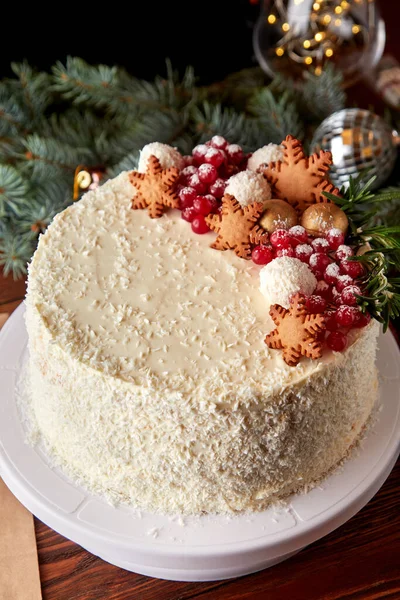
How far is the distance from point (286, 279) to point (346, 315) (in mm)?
129

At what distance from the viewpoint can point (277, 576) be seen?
1.50m

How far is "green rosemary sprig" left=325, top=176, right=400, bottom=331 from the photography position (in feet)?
4.51

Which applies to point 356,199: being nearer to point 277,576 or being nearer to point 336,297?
point 336,297

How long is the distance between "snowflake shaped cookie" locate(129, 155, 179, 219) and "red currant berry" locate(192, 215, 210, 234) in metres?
0.07

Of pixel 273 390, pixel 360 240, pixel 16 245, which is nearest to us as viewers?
pixel 273 390

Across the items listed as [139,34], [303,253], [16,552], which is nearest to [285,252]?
[303,253]

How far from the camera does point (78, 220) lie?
1.61 metres

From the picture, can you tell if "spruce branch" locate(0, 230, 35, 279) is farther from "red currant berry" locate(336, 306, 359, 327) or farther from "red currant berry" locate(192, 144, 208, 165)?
"red currant berry" locate(336, 306, 359, 327)

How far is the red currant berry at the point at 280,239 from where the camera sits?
1461 millimetres

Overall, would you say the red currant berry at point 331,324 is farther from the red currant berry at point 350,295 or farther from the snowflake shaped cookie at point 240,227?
the snowflake shaped cookie at point 240,227

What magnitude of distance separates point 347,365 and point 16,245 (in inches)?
44.0

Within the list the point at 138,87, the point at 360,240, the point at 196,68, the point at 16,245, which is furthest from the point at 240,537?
the point at 196,68

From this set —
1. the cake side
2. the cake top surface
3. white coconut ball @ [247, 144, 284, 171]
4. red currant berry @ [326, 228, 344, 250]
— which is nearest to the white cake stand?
the cake side

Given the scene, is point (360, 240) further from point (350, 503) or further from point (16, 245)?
point (16, 245)
